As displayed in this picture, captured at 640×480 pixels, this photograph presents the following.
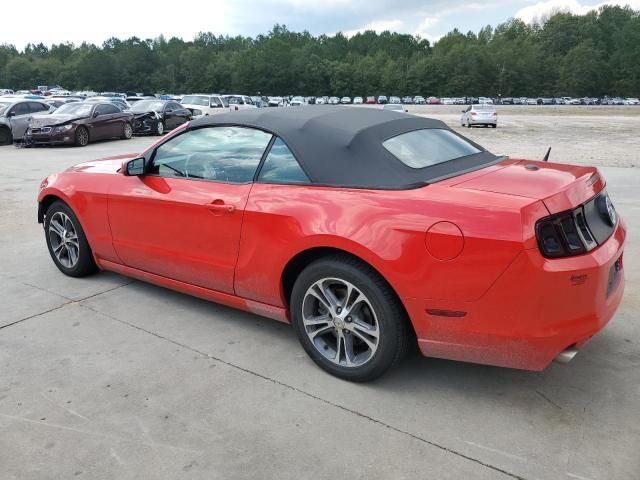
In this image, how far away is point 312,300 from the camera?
10.7 feet

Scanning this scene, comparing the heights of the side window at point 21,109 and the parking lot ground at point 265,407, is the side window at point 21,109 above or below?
above

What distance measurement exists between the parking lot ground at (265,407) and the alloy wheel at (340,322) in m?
0.16

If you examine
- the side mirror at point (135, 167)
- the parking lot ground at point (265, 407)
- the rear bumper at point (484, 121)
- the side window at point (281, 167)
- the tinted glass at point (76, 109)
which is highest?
the side window at point (281, 167)

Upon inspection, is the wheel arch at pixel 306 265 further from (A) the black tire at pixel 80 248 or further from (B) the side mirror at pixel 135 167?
(A) the black tire at pixel 80 248

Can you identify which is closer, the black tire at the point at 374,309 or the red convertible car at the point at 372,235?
the red convertible car at the point at 372,235

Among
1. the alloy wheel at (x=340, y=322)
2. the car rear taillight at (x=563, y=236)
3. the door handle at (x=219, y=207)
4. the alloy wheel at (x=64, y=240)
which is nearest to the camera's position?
the car rear taillight at (x=563, y=236)

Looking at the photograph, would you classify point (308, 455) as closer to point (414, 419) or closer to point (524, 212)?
point (414, 419)

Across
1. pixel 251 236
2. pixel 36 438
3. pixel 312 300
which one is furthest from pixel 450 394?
pixel 36 438

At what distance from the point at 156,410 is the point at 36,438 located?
0.56m

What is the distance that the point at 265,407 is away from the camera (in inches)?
115

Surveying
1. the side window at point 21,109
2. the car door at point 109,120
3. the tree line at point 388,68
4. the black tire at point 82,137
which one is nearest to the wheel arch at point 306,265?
the black tire at point 82,137

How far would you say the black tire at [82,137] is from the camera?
1736 centimetres

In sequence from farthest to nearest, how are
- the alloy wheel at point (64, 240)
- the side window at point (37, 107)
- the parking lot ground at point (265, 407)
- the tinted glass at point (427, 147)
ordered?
the side window at point (37, 107) < the alloy wheel at point (64, 240) < the tinted glass at point (427, 147) < the parking lot ground at point (265, 407)

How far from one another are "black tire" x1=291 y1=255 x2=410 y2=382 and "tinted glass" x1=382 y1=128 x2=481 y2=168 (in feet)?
2.37
